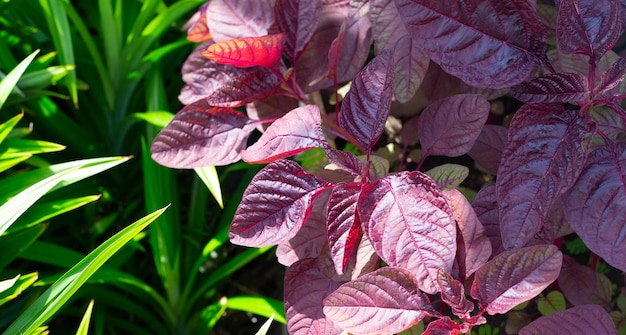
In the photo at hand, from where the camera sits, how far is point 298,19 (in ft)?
2.91

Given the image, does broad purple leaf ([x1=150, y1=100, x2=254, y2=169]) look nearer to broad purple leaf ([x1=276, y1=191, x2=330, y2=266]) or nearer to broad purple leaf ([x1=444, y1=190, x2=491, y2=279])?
broad purple leaf ([x1=276, y1=191, x2=330, y2=266])

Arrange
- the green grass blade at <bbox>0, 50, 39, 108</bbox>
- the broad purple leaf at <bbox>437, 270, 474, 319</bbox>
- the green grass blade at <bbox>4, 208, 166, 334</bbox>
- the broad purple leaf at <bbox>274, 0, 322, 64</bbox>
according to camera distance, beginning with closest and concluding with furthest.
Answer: the broad purple leaf at <bbox>437, 270, 474, 319</bbox>, the green grass blade at <bbox>4, 208, 166, 334</bbox>, the broad purple leaf at <bbox>274, 0, 322, 64</bbox>, the green grass blade at <bbox>0, 50, 39, 108</bbox>

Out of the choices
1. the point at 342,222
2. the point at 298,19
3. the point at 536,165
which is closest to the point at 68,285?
the point at 342,222

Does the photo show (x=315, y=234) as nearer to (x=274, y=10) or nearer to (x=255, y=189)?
(x=255, y=189)

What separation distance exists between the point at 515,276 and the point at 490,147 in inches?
10.4

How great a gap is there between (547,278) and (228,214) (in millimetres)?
821

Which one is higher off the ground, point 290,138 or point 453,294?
point 290,138

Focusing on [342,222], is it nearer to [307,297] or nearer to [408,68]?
[307,297]

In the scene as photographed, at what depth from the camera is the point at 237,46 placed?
806 millimetres

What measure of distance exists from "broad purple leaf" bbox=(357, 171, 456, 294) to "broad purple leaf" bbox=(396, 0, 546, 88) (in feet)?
0.55

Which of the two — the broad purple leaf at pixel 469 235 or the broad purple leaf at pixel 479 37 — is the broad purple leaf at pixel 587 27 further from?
the broad purple leaf at pixel 469 235

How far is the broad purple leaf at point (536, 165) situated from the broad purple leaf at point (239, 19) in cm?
42

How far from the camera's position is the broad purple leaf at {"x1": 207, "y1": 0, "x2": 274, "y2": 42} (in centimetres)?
93

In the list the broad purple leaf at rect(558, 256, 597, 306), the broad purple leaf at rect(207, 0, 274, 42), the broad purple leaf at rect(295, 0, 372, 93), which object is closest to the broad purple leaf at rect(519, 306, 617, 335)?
the broad purple leaf at rect(558, 256, 597, 306)
